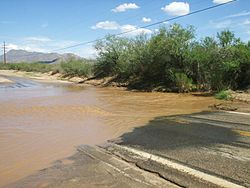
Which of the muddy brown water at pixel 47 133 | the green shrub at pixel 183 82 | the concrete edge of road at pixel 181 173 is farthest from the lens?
the green shrub at pixel 183 82

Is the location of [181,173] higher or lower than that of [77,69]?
lower

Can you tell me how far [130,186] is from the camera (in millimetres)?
5816

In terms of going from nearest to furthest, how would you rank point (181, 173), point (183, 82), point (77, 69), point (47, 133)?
1. point (181, 173)
2. point (47, 133)
3. point (183, 82)
4. point (77, 69)

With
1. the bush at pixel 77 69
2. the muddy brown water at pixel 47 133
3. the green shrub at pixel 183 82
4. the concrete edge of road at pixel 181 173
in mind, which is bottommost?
the muddy brown water at pixel 47 133

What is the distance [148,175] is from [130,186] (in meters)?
0.66

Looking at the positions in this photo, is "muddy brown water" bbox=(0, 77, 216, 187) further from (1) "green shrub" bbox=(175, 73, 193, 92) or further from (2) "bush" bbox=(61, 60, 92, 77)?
(2) "bush" bbox=(61, 60, 92, 77)

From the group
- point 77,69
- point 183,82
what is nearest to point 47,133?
point 183,82

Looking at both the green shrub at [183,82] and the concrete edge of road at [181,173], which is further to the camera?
the green shrub at [183,82]

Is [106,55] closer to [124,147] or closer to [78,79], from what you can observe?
[78,79]

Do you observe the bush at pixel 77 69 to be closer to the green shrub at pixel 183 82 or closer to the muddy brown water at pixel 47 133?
the green shrub at pixel 183 82

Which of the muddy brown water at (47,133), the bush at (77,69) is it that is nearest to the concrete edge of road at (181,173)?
the muddy brown water at (47,133)

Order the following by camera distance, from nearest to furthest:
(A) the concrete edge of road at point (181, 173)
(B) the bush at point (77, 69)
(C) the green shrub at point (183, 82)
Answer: (A) the concrete edge of road at point (181, 173)
(C) the green shrub at point (183, 82)
(B) the bush at point (77, 69)

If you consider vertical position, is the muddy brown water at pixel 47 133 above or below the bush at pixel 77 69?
below

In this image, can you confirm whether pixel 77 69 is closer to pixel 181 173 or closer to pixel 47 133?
pixel 47 133
